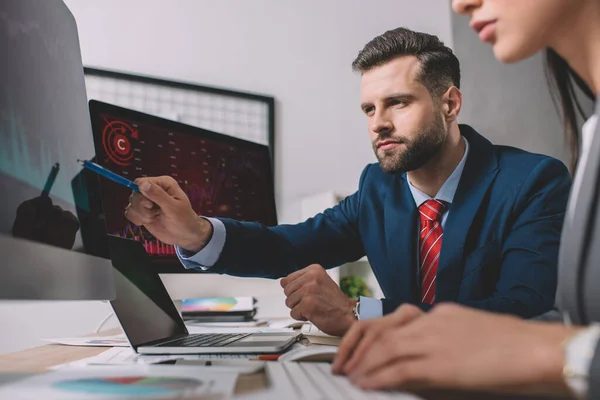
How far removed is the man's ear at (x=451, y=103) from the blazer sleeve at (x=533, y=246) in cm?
40

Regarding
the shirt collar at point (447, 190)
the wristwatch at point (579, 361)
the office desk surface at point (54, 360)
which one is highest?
the shirt collar at point (447, 190)

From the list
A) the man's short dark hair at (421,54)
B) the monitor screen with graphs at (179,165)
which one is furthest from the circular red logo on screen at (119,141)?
the man's short dark hair at (421,54)

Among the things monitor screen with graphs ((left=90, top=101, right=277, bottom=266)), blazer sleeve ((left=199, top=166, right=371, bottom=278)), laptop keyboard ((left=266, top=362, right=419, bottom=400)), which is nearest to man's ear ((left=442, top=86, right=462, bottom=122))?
blazer sleeve ((left=199, top=166, right=371, bottom=278))

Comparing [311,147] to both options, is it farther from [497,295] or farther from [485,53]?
[497,295]

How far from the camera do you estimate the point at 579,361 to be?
0.34 meters

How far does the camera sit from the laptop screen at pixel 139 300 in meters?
0.79

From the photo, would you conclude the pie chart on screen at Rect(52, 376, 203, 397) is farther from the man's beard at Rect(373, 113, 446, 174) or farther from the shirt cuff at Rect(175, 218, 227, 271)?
the man's beard at Rect(373, 113, 446, 174)

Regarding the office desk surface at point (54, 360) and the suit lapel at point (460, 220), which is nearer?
the office desk surface at point (54, 360)

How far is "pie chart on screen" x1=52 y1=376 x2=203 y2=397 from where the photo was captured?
39 centimetres

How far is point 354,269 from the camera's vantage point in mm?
2279

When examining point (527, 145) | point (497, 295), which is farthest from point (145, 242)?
point (527, 145)

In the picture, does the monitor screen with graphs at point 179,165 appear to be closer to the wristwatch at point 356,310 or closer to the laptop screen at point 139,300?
the laptop screen at point 139,300

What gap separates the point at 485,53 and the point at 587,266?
2264 mm

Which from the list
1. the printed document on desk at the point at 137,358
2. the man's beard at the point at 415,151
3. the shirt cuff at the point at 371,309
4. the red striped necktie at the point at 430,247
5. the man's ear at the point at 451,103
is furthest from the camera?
the man's ear at the point at 451,103
